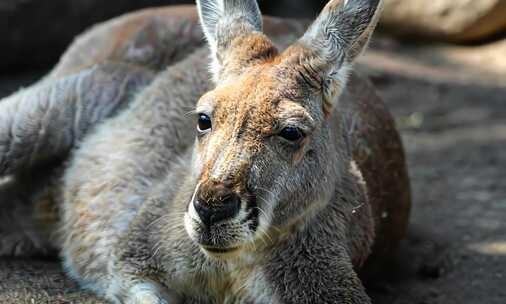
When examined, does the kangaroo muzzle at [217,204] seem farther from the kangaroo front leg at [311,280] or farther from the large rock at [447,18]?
the large rock at [447,18]

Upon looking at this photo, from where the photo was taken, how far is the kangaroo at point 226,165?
14.6ft

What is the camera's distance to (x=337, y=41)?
479 centimetres

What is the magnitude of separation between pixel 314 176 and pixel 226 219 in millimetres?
694

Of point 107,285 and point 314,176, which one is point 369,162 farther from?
point 107,285

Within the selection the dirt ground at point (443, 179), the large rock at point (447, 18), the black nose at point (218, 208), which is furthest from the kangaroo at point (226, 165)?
the large rock at point (447, 18)

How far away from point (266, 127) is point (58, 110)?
2325mm

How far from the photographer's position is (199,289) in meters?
4.95

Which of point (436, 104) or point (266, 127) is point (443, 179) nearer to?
point (436, 104)

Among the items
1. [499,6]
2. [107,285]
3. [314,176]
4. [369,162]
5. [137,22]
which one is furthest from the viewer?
[499,6]

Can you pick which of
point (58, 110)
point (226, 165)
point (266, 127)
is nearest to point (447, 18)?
point (58, 110)

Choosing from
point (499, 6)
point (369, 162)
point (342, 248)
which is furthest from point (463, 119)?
point (342, 248)

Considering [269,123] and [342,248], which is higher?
[269,123]

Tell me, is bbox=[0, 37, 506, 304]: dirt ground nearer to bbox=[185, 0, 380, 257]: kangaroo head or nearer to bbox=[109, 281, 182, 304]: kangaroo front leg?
bbox=[109, 281, 182, 304]: kangaroo front leg

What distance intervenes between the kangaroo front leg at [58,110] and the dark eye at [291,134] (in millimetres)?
2240
